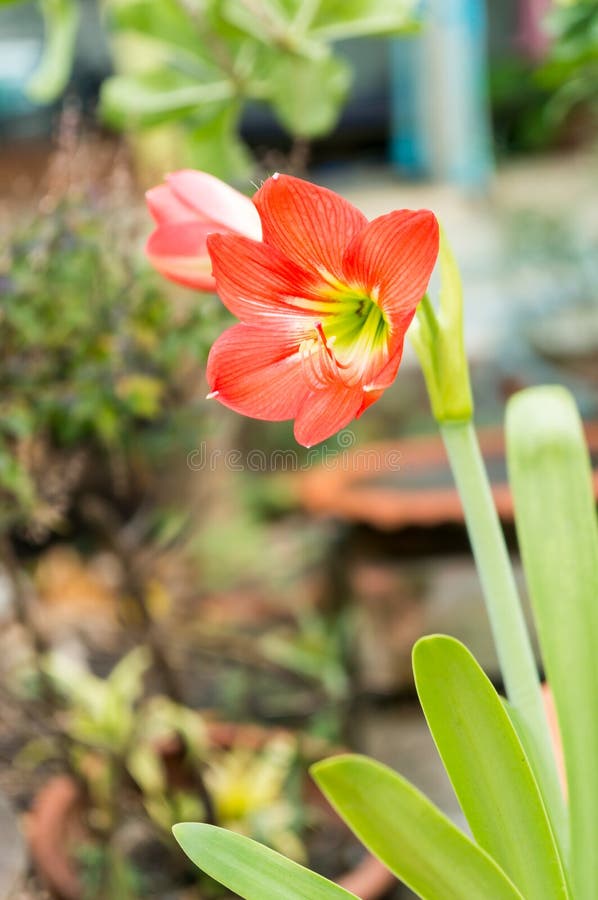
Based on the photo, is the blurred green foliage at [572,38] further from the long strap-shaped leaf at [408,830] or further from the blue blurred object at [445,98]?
the blue blurred object at [445,98]

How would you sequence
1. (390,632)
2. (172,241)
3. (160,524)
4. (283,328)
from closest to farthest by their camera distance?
(283,328) → (172,241) → (160,524) → (390,632)

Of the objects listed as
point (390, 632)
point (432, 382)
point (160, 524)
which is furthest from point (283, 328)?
point (390, 632)

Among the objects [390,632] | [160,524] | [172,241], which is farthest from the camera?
[390,632]

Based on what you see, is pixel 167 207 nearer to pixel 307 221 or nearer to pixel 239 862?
pixel 307 221

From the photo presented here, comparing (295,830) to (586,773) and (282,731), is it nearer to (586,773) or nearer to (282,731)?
(282,731)

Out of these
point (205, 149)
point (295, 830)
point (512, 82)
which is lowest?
point (295, 830)

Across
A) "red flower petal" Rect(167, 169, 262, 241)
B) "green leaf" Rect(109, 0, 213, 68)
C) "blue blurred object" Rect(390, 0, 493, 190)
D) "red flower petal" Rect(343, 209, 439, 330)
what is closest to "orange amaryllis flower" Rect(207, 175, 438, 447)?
A: "red flower petal" Rect(343, 209, 439, 330)

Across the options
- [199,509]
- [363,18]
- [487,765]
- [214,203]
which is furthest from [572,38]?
[199,509]
